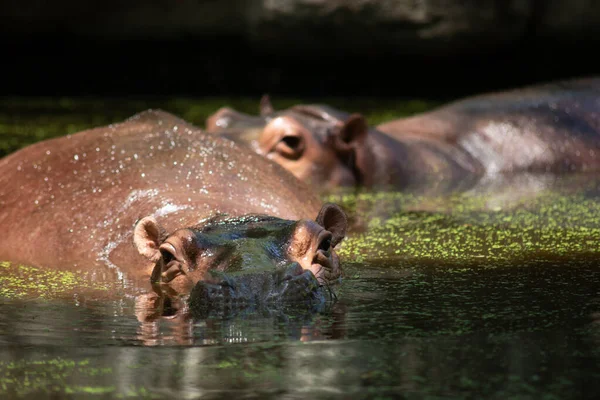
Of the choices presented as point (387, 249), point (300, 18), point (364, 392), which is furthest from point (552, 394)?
point (300, 18)

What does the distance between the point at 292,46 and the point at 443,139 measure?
4.76 meters

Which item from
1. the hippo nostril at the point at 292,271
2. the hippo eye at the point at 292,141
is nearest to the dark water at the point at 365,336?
the hippo nostril at the point at 292,271

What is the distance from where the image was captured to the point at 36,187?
17.5 feet

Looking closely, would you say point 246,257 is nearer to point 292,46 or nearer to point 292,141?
point 292,141

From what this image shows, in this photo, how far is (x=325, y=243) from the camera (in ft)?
13.4

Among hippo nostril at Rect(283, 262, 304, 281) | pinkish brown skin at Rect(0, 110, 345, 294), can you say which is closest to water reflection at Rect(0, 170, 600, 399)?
hippo nostril at Rect(283, 262, 304, 281)

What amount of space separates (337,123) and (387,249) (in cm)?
344

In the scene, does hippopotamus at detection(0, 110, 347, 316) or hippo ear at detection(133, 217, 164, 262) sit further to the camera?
hippo ear at detection(133, 217, 164, 262)

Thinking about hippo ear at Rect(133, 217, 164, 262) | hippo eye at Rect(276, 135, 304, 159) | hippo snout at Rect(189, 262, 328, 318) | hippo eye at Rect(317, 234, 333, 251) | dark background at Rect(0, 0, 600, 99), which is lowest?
hippo snout at Rect(189, 262, 328, 318)

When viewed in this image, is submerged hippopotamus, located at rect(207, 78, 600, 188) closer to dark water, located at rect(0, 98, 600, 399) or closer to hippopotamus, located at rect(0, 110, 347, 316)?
hippopotamus, located at rect(0, 110, 347, 316)

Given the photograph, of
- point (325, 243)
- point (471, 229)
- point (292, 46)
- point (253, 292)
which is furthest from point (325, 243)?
point (292, 46)

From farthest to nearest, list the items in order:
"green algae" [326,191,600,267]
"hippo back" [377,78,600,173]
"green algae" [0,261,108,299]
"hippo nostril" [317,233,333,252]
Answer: "hippo back" [377,78,600,173], "green algae" [326,191,600,267], "green algae" [0,261,108,299], "hippo nostril" [317,233,333,252]

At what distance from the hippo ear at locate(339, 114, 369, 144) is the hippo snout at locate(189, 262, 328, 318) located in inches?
181

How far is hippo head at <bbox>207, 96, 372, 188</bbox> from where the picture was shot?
8.24 m
